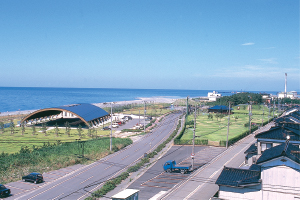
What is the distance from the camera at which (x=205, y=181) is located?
24.2 metres

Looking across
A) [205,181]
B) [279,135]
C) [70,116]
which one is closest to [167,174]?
[205,181]

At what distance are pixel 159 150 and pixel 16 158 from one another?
19.7 m

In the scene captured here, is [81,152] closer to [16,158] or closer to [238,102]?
[16,158]

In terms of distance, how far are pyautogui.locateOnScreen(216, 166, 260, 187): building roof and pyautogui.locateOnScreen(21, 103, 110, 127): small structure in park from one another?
147 ft

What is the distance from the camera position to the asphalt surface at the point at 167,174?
23641 mm

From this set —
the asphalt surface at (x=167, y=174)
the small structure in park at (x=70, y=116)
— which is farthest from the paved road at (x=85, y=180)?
the small structure in park at (x=70, y=116)

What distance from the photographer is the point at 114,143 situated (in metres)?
42.0

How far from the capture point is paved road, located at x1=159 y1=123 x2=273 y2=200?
2055 cm

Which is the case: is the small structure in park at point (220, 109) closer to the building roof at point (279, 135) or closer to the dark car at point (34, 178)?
the building roof at point (279, 135)

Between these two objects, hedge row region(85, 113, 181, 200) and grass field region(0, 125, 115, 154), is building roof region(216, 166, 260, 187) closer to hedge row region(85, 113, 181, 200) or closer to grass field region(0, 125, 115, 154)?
hedge row region(85, 113, 181, 200)

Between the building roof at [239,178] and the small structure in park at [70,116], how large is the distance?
44.9 metres

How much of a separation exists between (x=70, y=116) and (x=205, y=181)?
56240 millimetres

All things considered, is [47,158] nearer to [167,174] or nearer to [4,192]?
[4,192]

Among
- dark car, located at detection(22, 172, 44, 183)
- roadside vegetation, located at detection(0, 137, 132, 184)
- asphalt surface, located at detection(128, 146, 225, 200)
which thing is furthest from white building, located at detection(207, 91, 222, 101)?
dark car, located at detection(22, 172, 44, 183)
